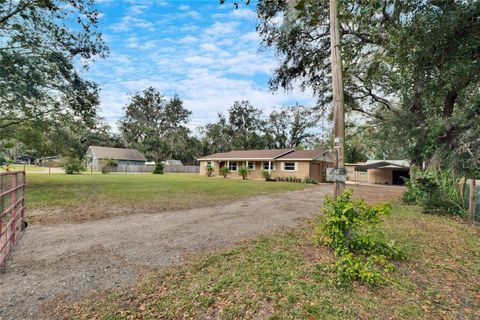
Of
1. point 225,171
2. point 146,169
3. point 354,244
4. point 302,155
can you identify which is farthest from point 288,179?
point 146,169

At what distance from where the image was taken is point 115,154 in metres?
42.9

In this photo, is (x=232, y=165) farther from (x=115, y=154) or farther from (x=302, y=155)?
(x=115, y=154)

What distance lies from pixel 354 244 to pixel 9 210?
18.1 ft

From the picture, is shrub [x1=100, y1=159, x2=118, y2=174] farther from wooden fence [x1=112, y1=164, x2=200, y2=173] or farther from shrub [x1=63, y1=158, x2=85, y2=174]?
shrub [x1=63, y1=158, x2=85, y2=174]

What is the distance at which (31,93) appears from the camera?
10.2 metres

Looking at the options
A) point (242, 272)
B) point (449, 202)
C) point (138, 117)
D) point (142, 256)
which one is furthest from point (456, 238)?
point (138, 117)

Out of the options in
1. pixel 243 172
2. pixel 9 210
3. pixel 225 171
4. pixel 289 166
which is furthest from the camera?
pixel 225 171

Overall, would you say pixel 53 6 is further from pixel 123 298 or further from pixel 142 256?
pixel 123 298

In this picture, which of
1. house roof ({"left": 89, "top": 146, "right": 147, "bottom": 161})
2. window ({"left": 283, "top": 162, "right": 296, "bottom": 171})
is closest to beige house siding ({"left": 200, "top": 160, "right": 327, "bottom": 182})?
window ({"left": 283, "top": 162, "right": 296, "bottom": 171})

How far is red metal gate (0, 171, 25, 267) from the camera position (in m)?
3.47

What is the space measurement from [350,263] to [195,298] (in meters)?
2.07

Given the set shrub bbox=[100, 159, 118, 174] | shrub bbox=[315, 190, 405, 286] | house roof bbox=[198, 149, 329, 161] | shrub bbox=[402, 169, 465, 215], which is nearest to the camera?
shrub bbox=[315, 190, 405, 286]

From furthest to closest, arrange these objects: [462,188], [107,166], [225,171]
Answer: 1. [107,166]
2. [225,171]
3. [462,188]

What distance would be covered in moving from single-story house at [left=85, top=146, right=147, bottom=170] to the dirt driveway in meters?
39.1
